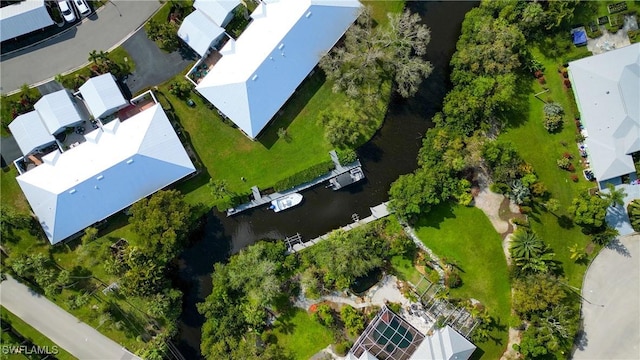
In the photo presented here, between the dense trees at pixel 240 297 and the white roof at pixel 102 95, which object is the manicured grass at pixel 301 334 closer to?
the dense trees at pixel 240 297

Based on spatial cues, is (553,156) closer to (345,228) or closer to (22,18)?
(345,228)

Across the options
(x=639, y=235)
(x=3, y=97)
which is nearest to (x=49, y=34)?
(x=3, y=97)

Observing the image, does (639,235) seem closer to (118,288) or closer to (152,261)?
(152,261)

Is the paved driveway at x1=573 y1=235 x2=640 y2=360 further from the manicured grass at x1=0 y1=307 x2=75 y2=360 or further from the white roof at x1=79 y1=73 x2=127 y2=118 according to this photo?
the manicured grass at x1=0 y1=307 x2=75 y2=360

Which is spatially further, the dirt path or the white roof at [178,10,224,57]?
the dirt path

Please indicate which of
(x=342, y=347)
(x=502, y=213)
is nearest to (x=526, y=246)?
(x=502, y=213)

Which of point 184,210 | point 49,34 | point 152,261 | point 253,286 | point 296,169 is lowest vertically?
point 253,286
